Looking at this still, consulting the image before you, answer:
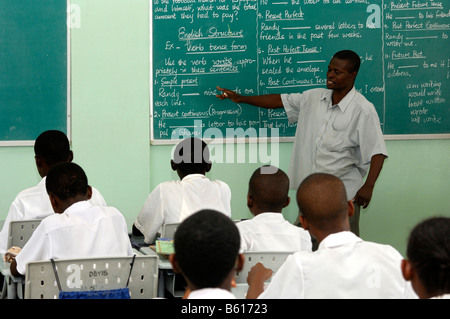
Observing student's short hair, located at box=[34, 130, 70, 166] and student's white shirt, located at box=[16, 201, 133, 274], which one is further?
student's short hair, located at box=[34, 130, 70, 166]

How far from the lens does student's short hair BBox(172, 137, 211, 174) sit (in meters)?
4.02

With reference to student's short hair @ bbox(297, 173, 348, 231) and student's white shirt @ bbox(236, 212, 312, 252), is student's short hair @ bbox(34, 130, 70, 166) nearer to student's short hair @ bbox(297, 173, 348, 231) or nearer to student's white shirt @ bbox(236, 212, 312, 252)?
student's white shirt @ bbox(236, 212, 312, 252)

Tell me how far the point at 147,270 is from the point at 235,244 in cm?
89

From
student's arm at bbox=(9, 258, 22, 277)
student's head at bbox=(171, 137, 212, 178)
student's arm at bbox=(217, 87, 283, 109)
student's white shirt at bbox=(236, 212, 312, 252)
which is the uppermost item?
student's arm at bbox=(217, 87, 283, 109)

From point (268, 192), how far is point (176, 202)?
825 mm

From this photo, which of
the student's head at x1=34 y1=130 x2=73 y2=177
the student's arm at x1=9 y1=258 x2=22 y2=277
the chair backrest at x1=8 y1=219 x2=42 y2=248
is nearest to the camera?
the student's arm at x1=9 y1=258 x2=22 y2=277

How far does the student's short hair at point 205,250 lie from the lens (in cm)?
176

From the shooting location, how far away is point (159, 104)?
17.6ft

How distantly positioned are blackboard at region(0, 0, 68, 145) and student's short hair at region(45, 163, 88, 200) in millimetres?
2308

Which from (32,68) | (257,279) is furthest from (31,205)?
(32,68)

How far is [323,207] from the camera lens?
243cm

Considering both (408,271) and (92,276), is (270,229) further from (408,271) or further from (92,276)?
(408,271)

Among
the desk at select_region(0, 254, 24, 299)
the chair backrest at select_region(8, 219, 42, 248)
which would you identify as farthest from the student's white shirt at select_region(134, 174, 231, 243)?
the desk at select_region(0, 254, 24, 299)
